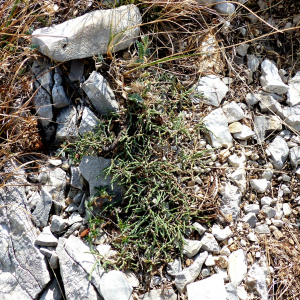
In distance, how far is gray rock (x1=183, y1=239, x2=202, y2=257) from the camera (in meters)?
Answer: 2.37

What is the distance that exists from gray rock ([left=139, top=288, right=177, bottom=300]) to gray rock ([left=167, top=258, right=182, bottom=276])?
0.38ft

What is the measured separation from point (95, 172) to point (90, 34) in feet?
3.48

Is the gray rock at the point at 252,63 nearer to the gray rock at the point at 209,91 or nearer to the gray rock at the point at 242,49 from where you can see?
the gray rock at the point at 242,49

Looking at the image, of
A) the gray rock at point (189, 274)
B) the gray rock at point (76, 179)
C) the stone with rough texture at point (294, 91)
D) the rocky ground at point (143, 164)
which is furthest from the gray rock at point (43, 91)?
the stone with rough texture at point (294, 91)

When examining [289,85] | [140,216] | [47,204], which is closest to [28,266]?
[47,204]

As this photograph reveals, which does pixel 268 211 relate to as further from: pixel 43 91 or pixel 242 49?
pixel 43 91

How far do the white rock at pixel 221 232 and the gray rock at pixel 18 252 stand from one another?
120 cm

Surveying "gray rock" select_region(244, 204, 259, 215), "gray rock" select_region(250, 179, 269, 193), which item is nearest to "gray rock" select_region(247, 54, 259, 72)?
"gray rock" select_region(250, 179, 269, 193)

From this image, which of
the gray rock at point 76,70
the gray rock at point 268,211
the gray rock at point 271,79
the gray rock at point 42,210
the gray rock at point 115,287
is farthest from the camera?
the gray rock at point 271,79

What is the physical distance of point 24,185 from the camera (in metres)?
2.42

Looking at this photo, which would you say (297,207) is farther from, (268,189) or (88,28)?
(88,28)

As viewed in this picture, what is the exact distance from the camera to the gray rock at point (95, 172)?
2.51m

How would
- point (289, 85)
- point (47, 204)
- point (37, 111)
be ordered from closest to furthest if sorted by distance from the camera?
point (47, 204) → point (37, 111) → point (289, 85)

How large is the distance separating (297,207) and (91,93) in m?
1.81
